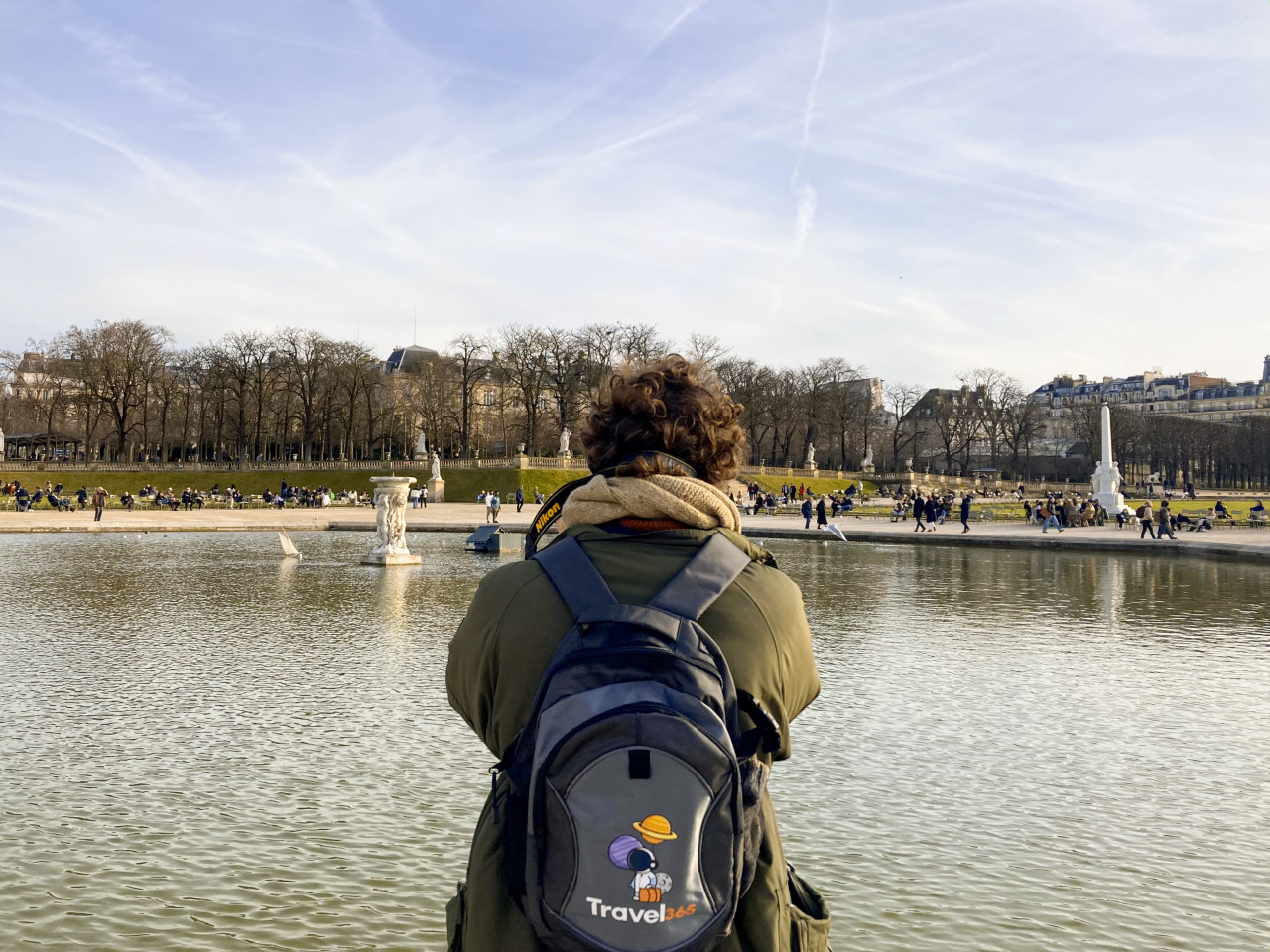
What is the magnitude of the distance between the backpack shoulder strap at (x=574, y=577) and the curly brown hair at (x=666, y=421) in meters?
0.29

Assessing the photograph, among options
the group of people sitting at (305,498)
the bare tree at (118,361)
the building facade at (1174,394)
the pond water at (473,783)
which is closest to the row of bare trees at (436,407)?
the bare tree at (118,361)

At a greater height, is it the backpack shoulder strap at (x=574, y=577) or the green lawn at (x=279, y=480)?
the backpack shoulder strap at (x=574, y=577)

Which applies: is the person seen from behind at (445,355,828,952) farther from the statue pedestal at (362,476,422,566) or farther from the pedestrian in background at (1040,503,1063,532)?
the pedestrian in background at (1040,503,1063,532)

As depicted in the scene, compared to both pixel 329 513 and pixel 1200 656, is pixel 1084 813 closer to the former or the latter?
pixel 1200 656

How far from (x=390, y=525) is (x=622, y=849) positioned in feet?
78.4

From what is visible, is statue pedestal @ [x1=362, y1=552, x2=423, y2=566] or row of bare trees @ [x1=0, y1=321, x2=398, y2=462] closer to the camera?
statue pedestal @ [x1=362, y1=552, x2=423, y2=566]

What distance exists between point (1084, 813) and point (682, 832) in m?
5.53

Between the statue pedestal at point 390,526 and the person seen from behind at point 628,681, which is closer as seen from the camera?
the person seen from behind at point 628,681

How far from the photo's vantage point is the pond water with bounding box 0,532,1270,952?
545 centimetres

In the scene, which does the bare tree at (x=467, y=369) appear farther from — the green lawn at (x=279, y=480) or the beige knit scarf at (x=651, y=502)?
the beige knit scarf at (x=651, y=502)

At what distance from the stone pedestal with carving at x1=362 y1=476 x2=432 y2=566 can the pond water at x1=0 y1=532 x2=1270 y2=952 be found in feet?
30.3

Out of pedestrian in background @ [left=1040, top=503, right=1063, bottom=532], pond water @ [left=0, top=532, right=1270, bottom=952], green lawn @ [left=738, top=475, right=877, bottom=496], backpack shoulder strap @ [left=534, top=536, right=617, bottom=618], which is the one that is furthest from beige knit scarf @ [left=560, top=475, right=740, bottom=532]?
green lawn @ [left=738, top=475, right=877, bottom=496]

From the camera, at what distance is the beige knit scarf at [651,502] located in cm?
274

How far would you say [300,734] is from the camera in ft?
29.0
